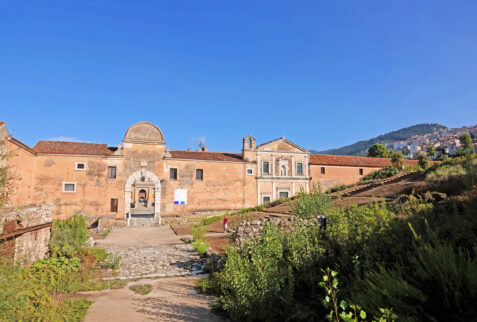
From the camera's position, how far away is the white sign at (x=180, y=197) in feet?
102

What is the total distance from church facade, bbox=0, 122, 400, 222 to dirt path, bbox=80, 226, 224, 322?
1688 cm

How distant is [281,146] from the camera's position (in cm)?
3675

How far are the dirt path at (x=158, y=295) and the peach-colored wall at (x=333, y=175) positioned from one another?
27040 mm

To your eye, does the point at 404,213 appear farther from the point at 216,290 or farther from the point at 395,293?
the point at 216,290

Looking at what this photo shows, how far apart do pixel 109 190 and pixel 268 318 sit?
27457 mm

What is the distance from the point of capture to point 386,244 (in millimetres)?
5355

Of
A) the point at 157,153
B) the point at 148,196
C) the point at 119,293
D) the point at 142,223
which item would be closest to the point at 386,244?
the point at 119,293

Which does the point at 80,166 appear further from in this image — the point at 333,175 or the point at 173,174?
the point at 333,175

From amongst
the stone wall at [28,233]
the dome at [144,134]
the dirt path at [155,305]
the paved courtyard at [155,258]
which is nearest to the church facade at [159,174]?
the dome at [144,134]

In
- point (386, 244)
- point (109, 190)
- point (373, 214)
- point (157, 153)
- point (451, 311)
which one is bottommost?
point (451, 311)

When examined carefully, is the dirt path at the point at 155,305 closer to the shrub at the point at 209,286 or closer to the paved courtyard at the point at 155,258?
the shrub at the point at 209,286

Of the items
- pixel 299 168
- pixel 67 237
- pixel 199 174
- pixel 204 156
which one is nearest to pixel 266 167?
pixel 299 168

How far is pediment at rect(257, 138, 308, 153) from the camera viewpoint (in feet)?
118

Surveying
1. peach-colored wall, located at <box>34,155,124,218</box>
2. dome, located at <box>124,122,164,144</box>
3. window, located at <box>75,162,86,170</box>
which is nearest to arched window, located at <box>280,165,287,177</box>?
dome, located at <box>124,122,164,144</box>
